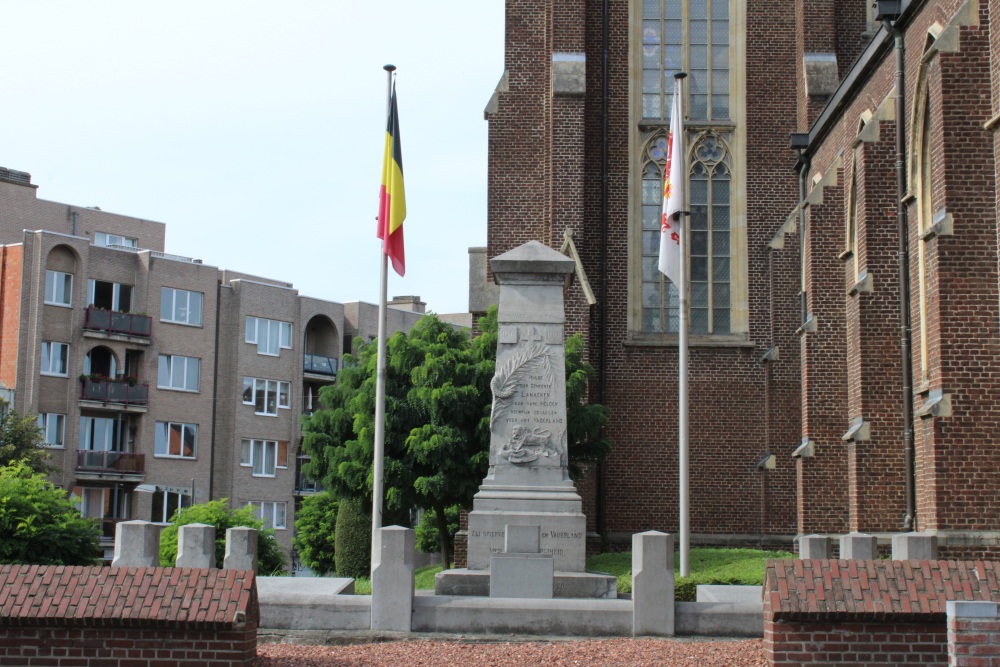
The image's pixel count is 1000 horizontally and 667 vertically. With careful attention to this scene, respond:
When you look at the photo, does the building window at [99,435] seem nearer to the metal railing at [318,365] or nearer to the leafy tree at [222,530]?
the metal railing at [318,365]

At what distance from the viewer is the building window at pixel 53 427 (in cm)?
4753

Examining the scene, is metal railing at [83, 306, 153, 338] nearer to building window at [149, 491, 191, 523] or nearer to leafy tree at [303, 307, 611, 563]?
building window at [149, 491, 191, 523]

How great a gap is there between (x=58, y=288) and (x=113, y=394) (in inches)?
167

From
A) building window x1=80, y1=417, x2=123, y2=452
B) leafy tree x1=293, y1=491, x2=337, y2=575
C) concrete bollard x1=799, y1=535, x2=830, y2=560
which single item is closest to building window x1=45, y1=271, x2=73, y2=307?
building window x1=80, y1=417, x2=123, y2=452

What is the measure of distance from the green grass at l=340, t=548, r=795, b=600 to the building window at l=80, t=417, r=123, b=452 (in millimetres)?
23696

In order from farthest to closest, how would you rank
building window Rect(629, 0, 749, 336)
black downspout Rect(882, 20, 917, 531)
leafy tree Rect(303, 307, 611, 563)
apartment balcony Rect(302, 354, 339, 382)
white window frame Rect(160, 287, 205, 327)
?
apartment balcony Rect(302, 354, 339, 382), white window frame Rect(160, 287, 205, 327), building window Rect(629, 0, 749, 336), leafy tree Rect(303, 307, 611, 563), black downspout Rect(882, 20, 917, 531)

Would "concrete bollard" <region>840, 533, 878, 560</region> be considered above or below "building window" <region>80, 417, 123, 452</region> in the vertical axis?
below

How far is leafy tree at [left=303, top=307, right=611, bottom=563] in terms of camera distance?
2522 cm

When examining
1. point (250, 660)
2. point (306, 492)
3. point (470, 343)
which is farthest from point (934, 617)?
point (306, 492)

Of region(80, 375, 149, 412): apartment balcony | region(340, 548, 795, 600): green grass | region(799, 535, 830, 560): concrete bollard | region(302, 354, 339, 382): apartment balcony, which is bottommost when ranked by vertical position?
region(340, 548, 795, 600): green grass

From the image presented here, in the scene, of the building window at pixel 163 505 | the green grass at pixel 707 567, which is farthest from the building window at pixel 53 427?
the green grass at pixel 707 567

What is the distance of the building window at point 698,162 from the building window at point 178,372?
27780 millimetres

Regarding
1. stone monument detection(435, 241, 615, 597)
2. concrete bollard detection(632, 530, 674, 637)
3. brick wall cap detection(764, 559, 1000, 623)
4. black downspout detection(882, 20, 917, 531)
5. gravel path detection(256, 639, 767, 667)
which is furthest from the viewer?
black downspout detection(882, 20, 917, 531)

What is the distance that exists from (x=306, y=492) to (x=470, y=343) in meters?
30.6
